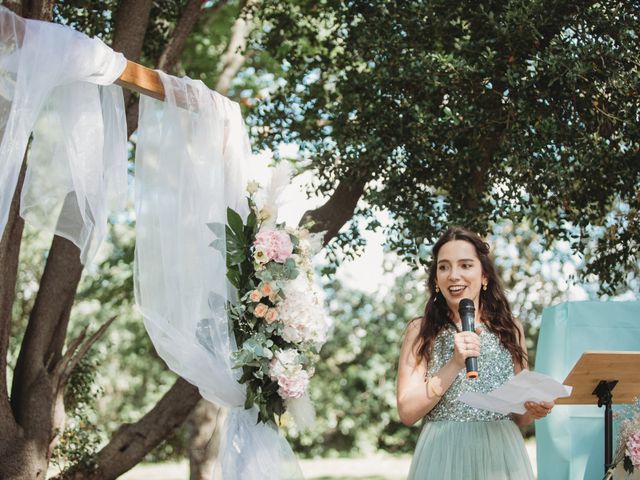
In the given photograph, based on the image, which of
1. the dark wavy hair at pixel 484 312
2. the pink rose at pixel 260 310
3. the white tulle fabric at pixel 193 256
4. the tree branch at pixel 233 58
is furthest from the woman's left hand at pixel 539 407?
the tree branch at pixel 233 58

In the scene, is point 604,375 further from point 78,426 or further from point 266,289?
point 78,426

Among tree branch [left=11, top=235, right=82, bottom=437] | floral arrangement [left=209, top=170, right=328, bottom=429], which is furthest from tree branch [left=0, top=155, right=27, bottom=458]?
floral arrangement [left=209, top=170, right=328, bottom=429]

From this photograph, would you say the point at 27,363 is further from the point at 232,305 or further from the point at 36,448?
the point at 232,305

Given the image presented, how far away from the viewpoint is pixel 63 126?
3.33 metres

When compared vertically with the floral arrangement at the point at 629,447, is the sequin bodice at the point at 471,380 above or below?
above

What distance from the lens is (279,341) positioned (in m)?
3.45

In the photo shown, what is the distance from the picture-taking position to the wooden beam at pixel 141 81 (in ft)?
11.2

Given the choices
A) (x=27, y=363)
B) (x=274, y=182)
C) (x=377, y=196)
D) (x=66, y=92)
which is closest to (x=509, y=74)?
(x=377, y=196)

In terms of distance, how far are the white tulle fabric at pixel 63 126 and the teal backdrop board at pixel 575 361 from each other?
2633 mm

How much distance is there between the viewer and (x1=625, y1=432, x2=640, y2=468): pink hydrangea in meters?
3.63

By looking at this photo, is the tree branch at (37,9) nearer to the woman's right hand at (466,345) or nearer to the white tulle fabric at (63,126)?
the white tulle fabric at (63,126)

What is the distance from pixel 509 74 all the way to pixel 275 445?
2.44 metres

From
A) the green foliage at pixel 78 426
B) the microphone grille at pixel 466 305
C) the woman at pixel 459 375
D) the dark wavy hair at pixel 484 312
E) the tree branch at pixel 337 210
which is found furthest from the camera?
the green foliage at pixel 78 426

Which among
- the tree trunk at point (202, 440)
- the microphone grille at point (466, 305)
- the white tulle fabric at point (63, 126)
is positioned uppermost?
the white tulle fabric at point (63, 126)
